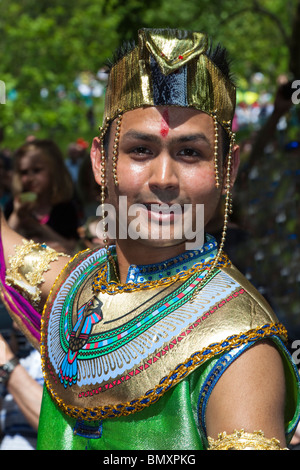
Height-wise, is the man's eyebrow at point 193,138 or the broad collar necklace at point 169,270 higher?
the man's eyebrow at point 193,138

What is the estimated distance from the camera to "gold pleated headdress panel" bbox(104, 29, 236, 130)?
5.07 ft

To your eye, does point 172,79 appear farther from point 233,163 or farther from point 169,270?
point 169,270

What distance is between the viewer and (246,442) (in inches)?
52.3

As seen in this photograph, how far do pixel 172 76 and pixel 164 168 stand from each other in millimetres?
236

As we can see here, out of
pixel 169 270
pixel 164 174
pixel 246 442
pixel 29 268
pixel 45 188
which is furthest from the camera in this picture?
pixel 45 188

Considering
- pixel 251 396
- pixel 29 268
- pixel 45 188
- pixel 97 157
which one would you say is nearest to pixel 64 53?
pixel 45 188

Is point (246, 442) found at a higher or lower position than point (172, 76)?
lower

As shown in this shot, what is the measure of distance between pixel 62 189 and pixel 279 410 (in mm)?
3563

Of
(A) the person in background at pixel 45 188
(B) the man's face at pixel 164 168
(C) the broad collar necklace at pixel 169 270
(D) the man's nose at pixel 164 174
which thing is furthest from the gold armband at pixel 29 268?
(A) the person in background at pixel 45 188

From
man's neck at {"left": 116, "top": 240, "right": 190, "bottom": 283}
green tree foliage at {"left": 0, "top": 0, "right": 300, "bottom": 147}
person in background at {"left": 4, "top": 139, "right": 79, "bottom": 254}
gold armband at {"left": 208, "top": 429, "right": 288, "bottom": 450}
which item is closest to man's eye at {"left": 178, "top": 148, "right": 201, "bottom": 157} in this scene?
man's neck at {"left": 116, "top": 240, "right": 190, "bottom": 283}

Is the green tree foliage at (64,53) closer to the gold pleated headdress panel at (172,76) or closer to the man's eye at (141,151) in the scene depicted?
the gold pleated headdress panel at (172,76)

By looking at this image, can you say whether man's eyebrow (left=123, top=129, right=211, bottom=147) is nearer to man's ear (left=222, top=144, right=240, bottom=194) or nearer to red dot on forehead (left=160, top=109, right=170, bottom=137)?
red dot on forehead (left=160, top=109, right=170, bottom=137)

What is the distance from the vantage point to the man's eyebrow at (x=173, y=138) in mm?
1537
